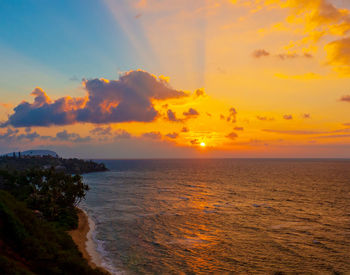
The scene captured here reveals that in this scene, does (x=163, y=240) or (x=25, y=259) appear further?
(x=163, y=240)

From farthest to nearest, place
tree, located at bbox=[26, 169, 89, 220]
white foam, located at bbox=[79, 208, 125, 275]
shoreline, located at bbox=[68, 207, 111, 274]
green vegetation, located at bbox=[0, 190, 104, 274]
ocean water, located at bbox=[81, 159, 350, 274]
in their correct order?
1. tree, located at bbox=[26, 169, 89, 220]
2. ocean water, located at bbox=[81, 159, 350, 274]
3. shoreline, located at bbox=[68, 207, 111, 274]
4. white foam, located at bbox=[79, 208, 125, 275]
5. green vegetation, located at bbox=[0, 190, 104, 274]

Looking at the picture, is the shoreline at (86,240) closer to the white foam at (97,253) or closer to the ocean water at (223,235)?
the white foam at (97,253)

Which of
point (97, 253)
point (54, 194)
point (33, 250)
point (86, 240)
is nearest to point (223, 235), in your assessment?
point (97, 253)

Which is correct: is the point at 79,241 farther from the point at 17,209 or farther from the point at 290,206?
the point at 290,206

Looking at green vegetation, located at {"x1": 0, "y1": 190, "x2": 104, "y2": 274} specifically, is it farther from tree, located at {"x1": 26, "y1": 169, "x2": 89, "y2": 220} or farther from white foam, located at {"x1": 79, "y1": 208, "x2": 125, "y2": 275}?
tree, located at {"x1": 26, "y1": 169, "x2": 89, "y2": 220}

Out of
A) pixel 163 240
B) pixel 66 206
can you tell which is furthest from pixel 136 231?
pixel 66 206

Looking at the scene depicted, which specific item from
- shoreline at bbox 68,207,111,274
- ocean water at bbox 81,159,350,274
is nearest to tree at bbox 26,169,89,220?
shoreline at bbox 68,207,111,274

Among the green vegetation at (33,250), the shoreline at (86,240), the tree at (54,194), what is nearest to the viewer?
the green vegetation at (33,250)

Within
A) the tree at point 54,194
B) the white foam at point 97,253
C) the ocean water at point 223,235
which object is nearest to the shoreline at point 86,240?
the white foam at point 97,253

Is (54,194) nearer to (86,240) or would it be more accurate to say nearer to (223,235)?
(86,240)
